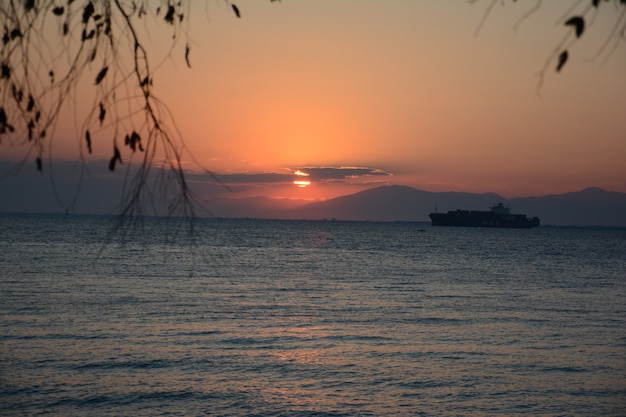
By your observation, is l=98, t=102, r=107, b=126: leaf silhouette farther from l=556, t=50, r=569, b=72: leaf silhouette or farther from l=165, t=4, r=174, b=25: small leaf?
l=556, t=50, r=569, b=72: leaf silhouette

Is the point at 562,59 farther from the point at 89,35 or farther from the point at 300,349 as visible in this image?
the point at 300,349

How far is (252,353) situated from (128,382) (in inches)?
176

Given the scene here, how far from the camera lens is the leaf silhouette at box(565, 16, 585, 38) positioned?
11.1 ft

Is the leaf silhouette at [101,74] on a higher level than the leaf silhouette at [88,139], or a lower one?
higher

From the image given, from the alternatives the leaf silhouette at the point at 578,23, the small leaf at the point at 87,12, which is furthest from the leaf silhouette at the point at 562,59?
the small leaf at the point at 87,12

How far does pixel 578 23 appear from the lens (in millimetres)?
3375

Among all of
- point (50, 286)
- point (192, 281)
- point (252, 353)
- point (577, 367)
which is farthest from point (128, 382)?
point (192, 281)

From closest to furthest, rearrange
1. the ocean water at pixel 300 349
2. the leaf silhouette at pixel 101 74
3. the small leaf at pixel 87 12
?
the leaf silhouette at pixel 101 74, the small leaf at pixel 87 12, the ocean water at pixel 300 349

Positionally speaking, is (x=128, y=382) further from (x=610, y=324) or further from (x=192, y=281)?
(x=192, y=281)

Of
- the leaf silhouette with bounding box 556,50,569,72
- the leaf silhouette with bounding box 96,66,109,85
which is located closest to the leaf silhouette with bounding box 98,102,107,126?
the leaf silhouette with bounding box 96,66,109,85

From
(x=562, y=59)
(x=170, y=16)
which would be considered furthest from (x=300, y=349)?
(x=562, y=59)

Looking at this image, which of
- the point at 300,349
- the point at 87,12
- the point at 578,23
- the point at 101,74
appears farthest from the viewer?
the point at 300,349

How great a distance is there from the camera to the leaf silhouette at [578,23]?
337 centimetres

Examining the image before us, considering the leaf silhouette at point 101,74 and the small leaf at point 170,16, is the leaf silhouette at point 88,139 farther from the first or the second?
the small leaf at point 170,16
